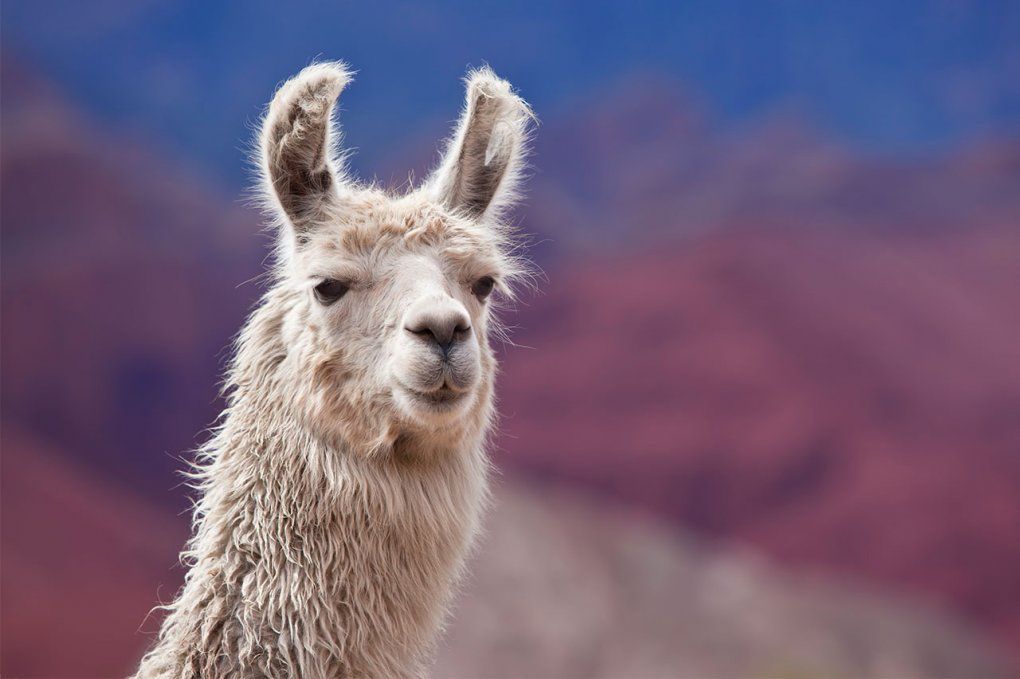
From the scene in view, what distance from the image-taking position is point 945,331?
8273 millimetres

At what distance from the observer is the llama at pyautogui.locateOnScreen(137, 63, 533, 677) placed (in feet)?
7.54

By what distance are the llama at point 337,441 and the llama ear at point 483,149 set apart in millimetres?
189

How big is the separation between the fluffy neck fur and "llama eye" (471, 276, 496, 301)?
0.70ft

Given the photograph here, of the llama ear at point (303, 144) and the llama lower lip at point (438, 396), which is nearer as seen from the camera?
the llama lower lip at point (438, 396)

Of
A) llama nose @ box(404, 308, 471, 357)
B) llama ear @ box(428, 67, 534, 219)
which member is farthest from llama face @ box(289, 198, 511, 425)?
llama ear @ box(428, 67, 534, 219)

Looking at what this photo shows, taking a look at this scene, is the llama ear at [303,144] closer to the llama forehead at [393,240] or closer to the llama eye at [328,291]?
the llama forehead at [393,240]

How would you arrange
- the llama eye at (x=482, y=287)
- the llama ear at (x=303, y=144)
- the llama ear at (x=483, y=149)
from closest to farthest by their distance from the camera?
the llama ear at (x=303, y=144) < the llama eye at (x=482, y=287) < the llama ear at (x=483, y=149)

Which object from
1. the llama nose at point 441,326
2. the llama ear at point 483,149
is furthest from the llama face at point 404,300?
the llama ear at point 483,149

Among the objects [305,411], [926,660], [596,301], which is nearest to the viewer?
[305,411]

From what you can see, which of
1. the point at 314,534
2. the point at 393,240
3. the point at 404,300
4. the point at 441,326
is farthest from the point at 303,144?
the point at 314,534

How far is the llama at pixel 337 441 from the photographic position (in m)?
2.30

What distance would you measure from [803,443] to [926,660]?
1861 millimetres

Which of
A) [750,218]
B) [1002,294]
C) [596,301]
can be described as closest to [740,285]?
[750,218]

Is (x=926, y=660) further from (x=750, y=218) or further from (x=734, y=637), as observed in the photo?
(x=750, y=218)
